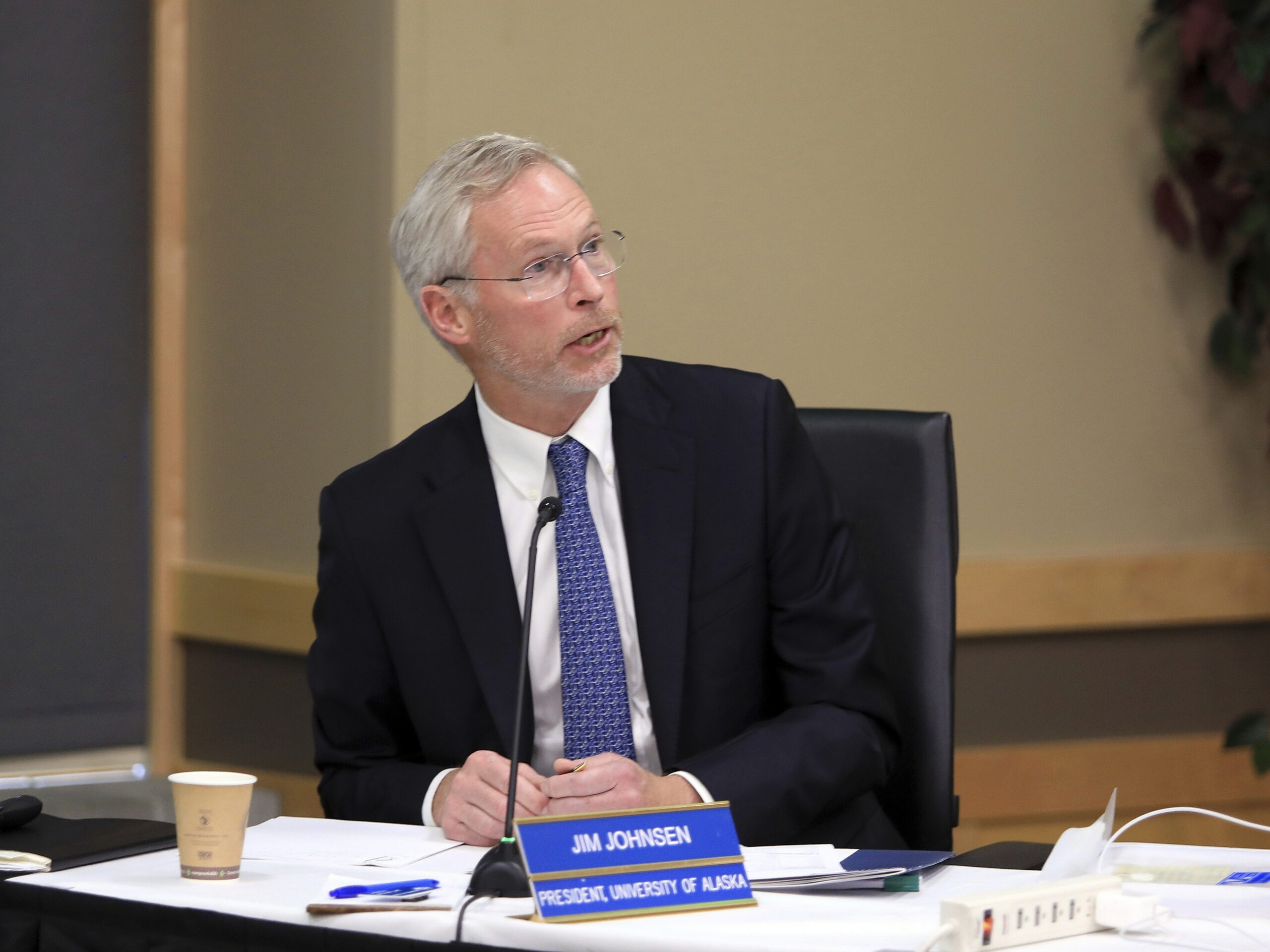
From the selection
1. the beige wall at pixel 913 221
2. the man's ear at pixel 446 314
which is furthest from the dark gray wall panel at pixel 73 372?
the man's ear at pixel 446 314

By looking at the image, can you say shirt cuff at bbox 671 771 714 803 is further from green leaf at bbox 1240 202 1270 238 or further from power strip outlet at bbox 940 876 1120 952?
green leaf at bbox 1240 202 1270 238

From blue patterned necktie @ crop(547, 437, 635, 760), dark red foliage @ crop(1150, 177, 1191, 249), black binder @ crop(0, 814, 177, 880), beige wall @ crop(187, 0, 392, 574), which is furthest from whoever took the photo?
dark red foliage @ crop(1150, 177, 1191, 249)

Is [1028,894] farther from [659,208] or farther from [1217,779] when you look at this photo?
[1217,779]

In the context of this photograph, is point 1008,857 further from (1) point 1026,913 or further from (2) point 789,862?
(1) point 1026,913

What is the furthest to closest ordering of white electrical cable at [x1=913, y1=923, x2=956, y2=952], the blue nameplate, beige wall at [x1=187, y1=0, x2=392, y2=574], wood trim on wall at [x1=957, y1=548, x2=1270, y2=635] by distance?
wood trim on wall at [x1=957, y1=548, x2=1270, y2=635] → beige wall at [x1=187, y1=0, x2=392, y2=574] → the blue nameplate → white electrical cable at [x1=913, y1=923, x2=956, y2=952]

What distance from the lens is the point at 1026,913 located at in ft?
3.16

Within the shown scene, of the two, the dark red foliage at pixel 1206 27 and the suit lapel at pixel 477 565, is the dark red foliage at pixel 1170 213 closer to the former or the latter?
the dark red foliage at pixel 1206 27

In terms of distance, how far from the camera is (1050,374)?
291cm

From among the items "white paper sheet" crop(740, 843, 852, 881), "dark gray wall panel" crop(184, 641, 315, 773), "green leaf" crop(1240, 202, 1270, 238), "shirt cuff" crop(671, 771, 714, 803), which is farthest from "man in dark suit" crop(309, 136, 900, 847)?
"green leaf" crop(1240, 202, 1270, 238)

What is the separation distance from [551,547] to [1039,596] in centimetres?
150

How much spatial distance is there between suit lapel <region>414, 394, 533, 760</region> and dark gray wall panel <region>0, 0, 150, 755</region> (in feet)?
4.47

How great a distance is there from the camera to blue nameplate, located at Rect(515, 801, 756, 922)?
3.30 feet

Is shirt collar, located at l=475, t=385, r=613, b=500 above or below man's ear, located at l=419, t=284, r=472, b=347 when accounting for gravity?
below

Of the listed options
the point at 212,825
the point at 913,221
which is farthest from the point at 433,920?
the point at 913,221
